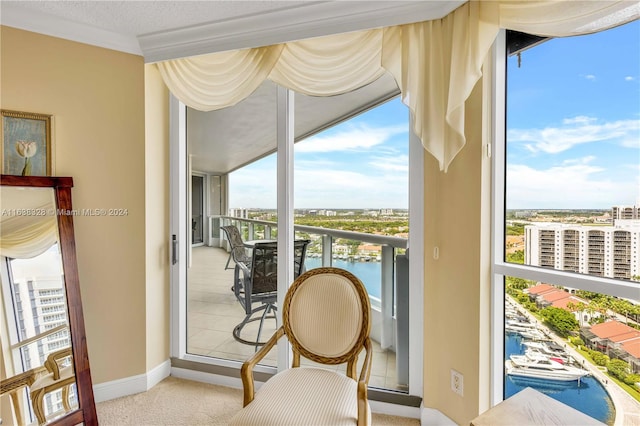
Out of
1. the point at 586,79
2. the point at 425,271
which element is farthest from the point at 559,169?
the point at 425,271

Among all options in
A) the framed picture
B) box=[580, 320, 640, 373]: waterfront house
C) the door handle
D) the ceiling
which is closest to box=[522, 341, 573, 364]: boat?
box=[580, 320, 640, 373]: waterfront house

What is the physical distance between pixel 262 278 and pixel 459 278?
52.0 inches

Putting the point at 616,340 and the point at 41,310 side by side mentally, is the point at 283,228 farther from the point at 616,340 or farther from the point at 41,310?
the point at 616,340

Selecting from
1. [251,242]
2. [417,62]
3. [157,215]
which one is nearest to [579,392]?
[417,62]

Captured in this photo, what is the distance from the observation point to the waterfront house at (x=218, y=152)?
163 centimetres

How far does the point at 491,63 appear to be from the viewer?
164cm

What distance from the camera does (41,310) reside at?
185 cm

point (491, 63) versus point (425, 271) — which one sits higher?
point (491, 63)

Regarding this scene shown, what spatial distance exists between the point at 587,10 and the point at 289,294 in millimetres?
1806

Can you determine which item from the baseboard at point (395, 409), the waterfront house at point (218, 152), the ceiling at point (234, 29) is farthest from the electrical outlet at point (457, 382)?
the ceiling at point (234, 29)

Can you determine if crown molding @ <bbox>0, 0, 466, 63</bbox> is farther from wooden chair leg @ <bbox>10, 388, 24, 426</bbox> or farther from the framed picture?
wooden chair leg @ <bbox>10, 388, 24, 426</bbox>

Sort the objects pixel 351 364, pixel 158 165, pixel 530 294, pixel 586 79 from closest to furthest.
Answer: pixel 586 79
pixel 530 294
pixel 351 364
pixel 158 165

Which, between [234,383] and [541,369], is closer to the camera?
[541,369]

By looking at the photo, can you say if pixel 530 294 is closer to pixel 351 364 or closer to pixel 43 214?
pixel 351 364
